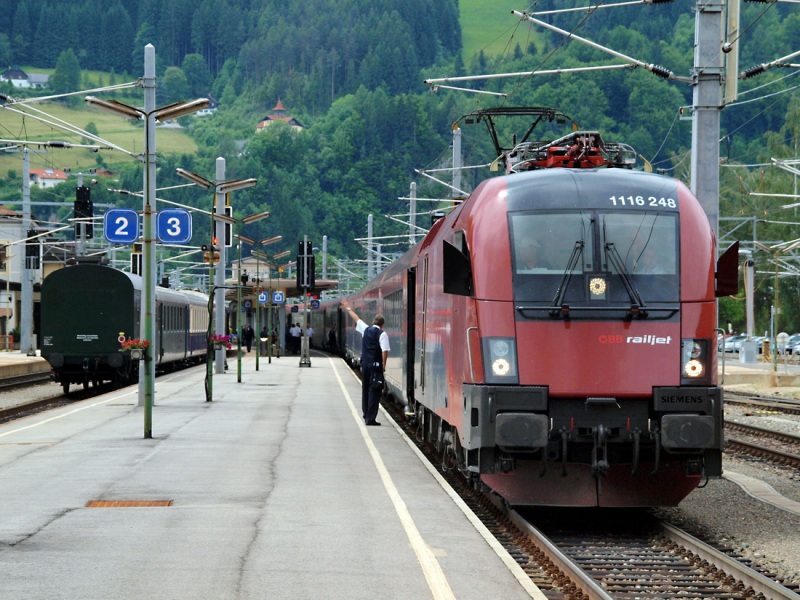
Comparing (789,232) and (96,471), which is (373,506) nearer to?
(96,471)

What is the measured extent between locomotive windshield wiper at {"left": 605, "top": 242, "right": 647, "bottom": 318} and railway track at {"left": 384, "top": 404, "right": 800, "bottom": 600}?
1.90m

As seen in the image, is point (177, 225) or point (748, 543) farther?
point (177, 225)

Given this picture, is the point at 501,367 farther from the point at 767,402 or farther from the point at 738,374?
the point at 738,374

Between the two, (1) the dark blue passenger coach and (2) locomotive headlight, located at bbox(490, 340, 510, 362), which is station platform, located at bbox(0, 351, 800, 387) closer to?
(1) the dark blue passenger coach

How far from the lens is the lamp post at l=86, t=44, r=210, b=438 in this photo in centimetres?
1928

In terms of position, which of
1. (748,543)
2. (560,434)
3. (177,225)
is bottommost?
(748,543)

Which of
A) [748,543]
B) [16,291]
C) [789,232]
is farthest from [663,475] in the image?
[16,291]

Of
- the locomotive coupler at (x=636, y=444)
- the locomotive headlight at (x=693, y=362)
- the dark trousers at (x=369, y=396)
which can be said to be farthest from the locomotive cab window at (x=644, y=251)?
the dark trousers at (x=369, y=396)

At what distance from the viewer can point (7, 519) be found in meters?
10.8

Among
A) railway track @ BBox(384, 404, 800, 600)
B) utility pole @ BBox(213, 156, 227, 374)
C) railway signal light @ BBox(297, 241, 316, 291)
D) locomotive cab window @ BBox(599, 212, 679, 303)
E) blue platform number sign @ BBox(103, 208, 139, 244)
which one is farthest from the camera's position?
railway signal light @ BBox(297, 241, 316, 291)

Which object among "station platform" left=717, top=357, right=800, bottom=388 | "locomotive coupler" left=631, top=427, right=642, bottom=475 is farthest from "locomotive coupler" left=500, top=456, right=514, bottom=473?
"station platform" left=717, top=357, right=800, bottom=388

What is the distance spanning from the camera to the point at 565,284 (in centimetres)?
1173

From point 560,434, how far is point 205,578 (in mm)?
3986

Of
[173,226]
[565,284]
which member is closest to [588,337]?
[565,284]
